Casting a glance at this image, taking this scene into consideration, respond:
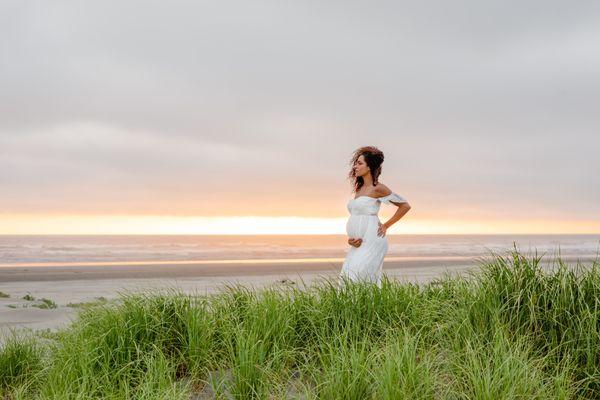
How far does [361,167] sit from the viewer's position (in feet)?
28.7

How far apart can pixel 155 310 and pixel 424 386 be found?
2900 millimetres

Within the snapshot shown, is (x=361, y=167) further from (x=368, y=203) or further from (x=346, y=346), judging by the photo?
(x=346, y=346)

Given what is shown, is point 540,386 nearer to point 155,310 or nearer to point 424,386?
point 424,386

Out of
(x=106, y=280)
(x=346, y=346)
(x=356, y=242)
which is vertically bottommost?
(x=106, y=280)

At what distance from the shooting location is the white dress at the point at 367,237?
8688 mm

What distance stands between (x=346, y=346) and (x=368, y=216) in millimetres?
3435

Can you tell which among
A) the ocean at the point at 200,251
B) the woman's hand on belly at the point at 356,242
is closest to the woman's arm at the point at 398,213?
the woman's hand on belly at the point at 356,242

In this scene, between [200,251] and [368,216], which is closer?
[368,216]

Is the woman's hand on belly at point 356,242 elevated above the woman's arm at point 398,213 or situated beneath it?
situated beneath

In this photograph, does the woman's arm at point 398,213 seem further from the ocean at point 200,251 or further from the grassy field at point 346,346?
the ocean at point 200,251

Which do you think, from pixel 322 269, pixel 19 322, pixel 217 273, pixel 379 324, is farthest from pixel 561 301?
pixel 322 269

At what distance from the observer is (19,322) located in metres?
11.7

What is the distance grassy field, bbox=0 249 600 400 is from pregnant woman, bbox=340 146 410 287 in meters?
1.76

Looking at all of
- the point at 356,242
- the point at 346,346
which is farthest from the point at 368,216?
the point at 346,346
